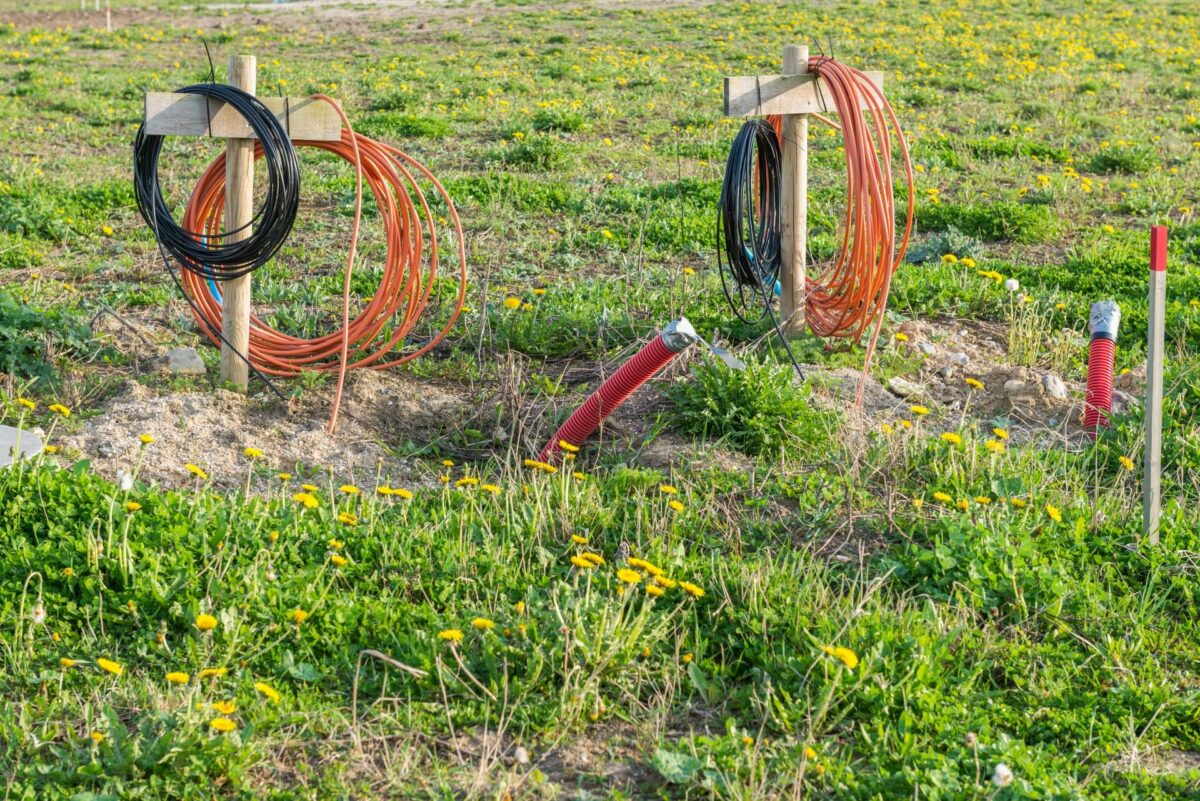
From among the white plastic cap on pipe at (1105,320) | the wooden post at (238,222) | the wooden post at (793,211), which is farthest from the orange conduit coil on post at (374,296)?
the white plastic cap on pipe at (1105,320)

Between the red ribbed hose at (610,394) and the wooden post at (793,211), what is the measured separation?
1.25 meters

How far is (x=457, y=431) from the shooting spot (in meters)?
5.22

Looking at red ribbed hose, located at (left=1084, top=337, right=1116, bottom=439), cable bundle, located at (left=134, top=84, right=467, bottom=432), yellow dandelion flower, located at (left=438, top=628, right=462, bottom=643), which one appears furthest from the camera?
cable bundle, located at (left=134, top=84, right=467, bottom=432)

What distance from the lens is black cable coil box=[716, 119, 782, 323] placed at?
18.7 ft

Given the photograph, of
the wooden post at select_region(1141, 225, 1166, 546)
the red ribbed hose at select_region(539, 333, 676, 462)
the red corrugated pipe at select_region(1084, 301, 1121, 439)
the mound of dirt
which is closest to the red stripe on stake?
the wooden post at select_region(1141, 225, 1166, 546)

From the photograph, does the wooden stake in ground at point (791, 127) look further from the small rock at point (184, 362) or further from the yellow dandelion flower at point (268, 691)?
the yellow dandelion flower at point (268, 691)

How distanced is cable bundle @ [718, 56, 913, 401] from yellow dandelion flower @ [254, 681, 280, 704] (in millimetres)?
2782

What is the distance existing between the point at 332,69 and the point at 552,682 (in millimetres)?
11539

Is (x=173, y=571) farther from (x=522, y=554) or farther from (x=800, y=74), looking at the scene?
(x=800, y=74)

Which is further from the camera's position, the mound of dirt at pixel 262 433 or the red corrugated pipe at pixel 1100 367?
the red corrugated pipe at pixel 1100 367

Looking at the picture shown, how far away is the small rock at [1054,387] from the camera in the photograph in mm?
5473

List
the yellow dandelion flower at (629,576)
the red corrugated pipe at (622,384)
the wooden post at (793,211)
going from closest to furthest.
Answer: the yellow dandelion flower at (629,576) → the red corrugated pipe at (622,384) → the wooden post at (793,211)

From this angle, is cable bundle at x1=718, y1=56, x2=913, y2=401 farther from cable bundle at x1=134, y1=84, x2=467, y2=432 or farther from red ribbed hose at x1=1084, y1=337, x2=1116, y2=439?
cable bundle at x1=134, y1=84, x2=467, y2=432

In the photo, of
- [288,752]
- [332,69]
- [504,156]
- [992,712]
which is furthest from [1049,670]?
[332,69]
